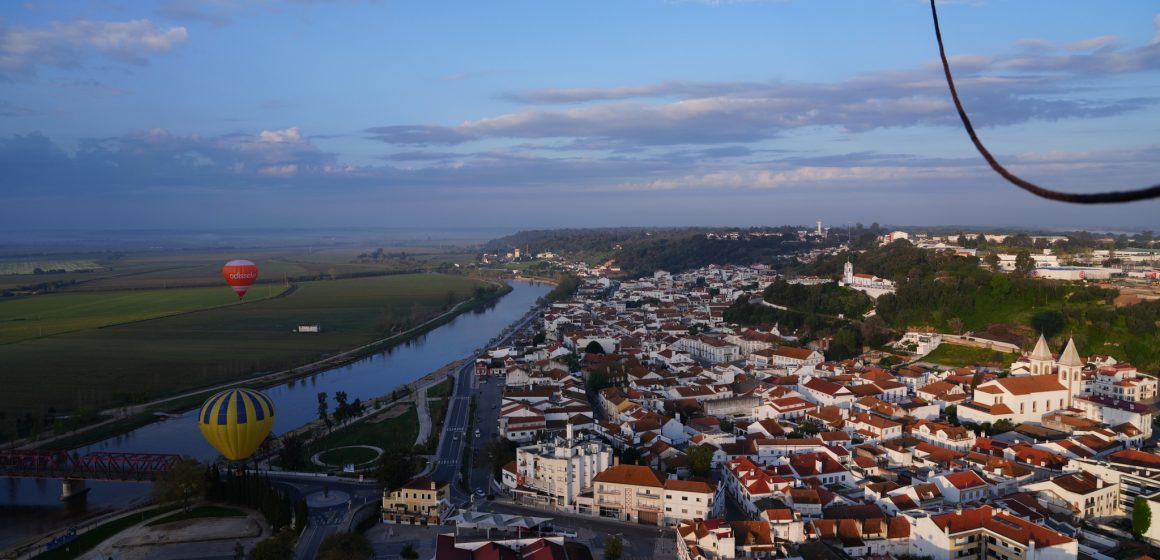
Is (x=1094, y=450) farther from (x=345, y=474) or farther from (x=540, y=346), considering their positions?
(x=540, y=346)

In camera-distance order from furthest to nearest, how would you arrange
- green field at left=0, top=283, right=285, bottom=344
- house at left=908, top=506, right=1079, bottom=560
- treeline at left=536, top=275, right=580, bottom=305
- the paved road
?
treeline at left=536, top=275, right=580, bottom=305 → green field at left=0, top=283, right=285, bottom=344 → the paved road → house at left=908, top=506, right=1079, bottom=560

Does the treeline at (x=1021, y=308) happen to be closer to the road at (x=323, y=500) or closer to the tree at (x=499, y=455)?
the tree at (x=499, y=455)

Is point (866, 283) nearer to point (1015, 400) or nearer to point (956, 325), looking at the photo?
point (956, 325)

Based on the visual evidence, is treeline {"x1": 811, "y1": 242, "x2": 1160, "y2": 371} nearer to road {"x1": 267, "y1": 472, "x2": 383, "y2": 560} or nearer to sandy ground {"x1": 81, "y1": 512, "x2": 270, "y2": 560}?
road {"x1": 267, "y1": 472, "x2": 383, "y2": 560}

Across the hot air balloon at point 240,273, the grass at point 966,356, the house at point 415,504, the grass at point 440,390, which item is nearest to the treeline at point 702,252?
the grass at point 966,356

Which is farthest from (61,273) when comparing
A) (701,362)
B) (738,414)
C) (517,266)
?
(738,414)

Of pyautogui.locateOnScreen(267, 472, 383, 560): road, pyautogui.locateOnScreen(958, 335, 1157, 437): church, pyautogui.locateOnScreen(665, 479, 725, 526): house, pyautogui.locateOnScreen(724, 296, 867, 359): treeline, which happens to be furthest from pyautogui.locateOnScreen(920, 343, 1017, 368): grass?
pyautogui.locateOnScreen(267, 472, 383, 560): road
